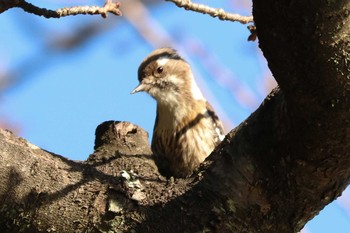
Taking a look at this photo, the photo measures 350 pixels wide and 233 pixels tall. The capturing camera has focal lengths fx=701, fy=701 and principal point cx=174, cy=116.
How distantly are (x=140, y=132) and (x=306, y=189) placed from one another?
1354 mm

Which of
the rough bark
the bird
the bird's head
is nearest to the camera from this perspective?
the rough bark

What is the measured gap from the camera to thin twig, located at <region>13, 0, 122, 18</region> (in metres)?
2.88

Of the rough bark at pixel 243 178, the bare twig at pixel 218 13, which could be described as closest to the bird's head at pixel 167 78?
the bare twig at pixel 218 13

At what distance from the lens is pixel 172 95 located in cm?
511

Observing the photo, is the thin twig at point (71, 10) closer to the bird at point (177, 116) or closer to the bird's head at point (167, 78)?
the bird at point (177, 116)

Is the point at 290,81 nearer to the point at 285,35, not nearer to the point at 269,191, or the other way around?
the point at 285,35

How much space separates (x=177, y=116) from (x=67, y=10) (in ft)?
6.36

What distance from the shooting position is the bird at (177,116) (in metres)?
4.55

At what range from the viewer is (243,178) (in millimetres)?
2693

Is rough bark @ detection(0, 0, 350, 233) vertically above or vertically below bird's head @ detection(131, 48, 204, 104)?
below

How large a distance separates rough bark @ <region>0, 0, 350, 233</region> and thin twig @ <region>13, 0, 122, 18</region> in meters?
0.53

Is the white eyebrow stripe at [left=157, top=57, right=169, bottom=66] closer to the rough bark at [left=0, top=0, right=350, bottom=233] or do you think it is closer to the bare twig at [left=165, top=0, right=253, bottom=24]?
the bare twig at [left=165, top=0, right=253, bottom=24]

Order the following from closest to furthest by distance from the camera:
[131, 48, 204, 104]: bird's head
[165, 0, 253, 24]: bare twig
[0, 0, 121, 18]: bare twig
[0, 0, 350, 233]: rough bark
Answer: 1. [0, 0, 350, 233]: rough bark
2. [0, 0, 121, 18]: bare twig
3. [165, 0, 253, 24]: bare twig
4. [131, 48, 204, 104]: bird's head

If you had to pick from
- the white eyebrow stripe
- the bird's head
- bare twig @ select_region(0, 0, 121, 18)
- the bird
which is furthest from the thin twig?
the white eyebrow stripe
